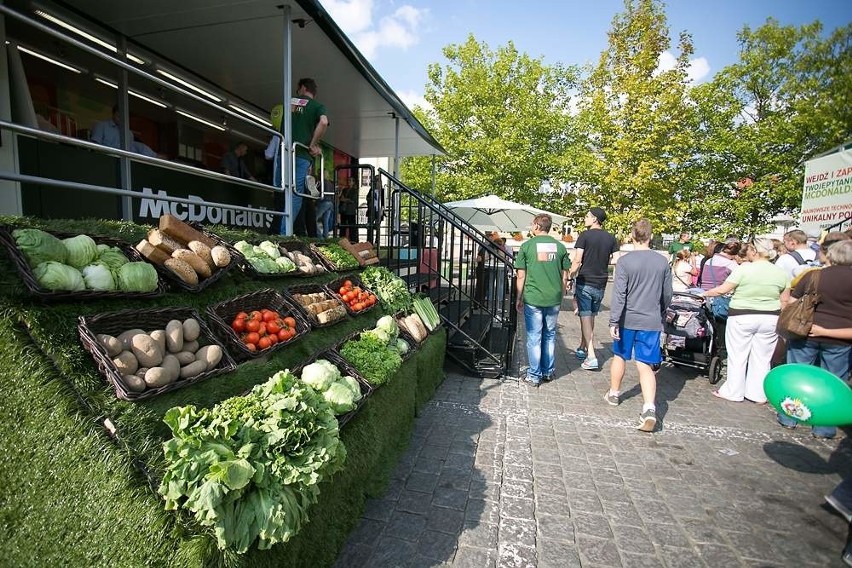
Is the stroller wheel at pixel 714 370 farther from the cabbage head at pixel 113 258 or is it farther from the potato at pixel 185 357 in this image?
the cabbage head at pixel 113 258

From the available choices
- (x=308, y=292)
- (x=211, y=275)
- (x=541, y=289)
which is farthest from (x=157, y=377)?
(x=541, y=289)

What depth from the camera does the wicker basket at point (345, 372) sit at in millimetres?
2681

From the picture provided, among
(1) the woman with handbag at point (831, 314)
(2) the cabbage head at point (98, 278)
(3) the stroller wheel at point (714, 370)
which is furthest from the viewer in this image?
(3) the stroller wheel at point (714, 370)

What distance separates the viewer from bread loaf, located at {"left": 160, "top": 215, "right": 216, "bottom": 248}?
277cm

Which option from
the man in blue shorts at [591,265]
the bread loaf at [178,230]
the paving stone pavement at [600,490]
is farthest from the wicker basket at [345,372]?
the man in blue shorts at [591,265]

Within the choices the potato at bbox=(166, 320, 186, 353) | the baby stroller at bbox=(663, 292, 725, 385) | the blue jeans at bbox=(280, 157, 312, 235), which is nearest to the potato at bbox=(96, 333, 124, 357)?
the potato at bbox=(166, 320, 186, 353)

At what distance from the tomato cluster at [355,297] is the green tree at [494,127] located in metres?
13.5

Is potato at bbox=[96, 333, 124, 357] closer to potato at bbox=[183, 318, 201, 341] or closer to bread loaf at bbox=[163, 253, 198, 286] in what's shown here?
potato at bbox=[183, 318, 201, 341]

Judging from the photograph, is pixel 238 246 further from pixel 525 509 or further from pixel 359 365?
pixel 525 509

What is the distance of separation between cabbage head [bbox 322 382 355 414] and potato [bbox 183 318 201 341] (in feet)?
2.71

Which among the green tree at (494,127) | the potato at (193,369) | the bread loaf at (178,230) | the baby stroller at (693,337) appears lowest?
the baby stroller at (693,337)

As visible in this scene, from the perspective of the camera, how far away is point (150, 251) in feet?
8.41

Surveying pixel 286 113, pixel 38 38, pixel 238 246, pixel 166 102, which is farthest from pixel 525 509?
pixel 166 102

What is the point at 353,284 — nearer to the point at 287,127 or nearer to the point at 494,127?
the point at 287,127
